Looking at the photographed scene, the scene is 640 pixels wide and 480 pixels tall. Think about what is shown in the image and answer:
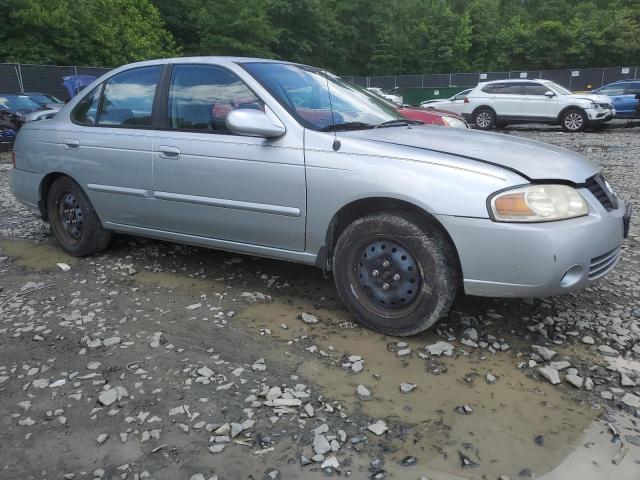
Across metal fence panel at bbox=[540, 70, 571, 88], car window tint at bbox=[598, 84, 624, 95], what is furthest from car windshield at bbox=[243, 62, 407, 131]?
metal fence panel at bbox=[540, 70, 571, 88]

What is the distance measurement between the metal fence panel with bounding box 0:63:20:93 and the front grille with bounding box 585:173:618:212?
23.3 m

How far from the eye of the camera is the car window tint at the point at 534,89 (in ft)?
53.6

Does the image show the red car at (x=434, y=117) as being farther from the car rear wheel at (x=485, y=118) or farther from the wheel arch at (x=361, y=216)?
the car rear wheel at (x=485, y=118)

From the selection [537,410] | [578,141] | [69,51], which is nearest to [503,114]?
[578,141]

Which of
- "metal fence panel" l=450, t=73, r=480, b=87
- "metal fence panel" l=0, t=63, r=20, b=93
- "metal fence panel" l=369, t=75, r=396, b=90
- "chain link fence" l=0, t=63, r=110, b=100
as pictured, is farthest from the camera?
"metal fence panel" l=369, t=75, r=396, b=90

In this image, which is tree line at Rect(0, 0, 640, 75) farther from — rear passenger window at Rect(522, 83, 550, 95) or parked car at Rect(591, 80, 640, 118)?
parked car at Rect(591, 80, 640, 118)

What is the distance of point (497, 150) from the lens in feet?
10.8

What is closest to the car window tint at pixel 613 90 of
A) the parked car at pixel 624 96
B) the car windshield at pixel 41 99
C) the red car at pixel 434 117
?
the parked car at pixel 624 96

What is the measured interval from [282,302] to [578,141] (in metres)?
11.9

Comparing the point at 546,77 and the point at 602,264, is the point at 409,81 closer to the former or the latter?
the point at 546,77

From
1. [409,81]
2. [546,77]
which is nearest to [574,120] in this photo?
[546,77]

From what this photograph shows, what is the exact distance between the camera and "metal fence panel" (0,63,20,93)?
21.3m

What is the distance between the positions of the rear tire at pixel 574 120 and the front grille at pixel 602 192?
13.7 meters

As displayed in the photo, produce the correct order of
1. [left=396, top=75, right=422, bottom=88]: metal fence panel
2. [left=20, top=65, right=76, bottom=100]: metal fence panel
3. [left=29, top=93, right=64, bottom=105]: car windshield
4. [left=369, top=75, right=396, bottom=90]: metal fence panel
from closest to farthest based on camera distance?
[left=29, top=93, right=64, bottom=105]: car windshield → [left=20, top=65, right=76, bottom=100]: metal fence panel → [left=396, top=75, right=422, bottom=88]: metal fence panel → [left=369, top=75, right=396, bottom=90]: metal fence panel
